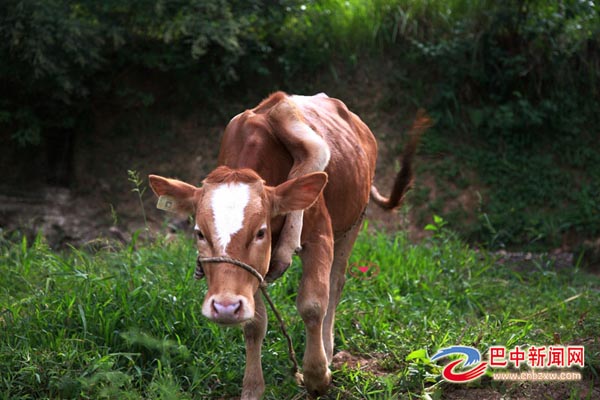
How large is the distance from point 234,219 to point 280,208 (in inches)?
12.3

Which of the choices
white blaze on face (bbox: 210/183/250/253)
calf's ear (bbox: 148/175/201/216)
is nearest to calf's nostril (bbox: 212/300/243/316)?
white blaze on face (bbox: 210/183/250/253)

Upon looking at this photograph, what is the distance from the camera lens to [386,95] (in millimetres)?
9352

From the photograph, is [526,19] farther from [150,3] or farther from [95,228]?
[95,228]

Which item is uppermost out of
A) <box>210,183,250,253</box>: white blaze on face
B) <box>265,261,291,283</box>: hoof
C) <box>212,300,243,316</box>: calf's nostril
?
<box>210,183,250,253</box>: white blaze on face

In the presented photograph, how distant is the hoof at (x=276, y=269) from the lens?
3430 mm

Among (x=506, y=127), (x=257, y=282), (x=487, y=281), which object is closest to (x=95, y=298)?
(x=257, y=282)

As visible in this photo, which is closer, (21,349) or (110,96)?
(21,349)

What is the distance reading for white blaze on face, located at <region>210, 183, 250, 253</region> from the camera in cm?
305

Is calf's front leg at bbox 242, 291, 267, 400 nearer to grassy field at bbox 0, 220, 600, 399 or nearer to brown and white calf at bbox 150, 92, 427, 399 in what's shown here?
brown and white calf at bbox 150, 92, 427, 399

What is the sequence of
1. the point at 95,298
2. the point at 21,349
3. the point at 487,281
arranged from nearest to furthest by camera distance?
1. the point at 21,349
2. the point at 95,298
3. the point at 487,281

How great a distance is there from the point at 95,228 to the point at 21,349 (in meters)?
4.33

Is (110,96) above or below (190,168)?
above

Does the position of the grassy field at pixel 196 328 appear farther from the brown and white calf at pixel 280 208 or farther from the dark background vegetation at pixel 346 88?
the dark background vegetation at pixel 346 88

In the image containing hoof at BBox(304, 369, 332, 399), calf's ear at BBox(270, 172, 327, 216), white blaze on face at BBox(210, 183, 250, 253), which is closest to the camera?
white blaze on face at BBox(210, 183, 250, 253)
